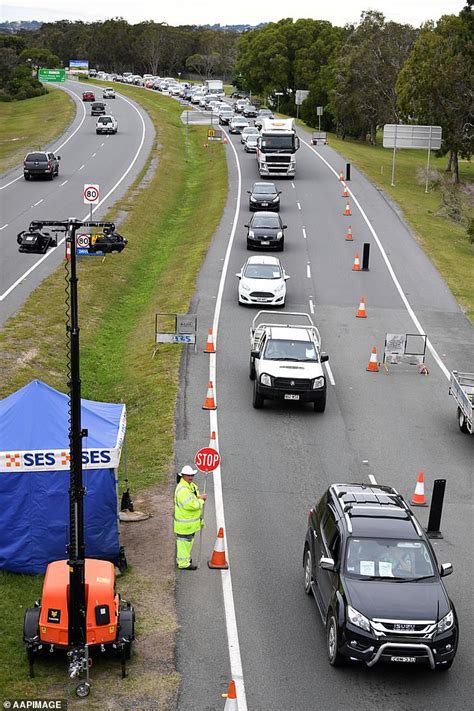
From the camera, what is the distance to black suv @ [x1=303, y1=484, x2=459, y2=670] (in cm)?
1199

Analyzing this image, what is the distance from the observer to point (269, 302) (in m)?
33.9

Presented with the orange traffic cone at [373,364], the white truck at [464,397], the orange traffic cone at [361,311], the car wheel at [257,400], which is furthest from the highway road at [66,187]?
the white truck at [464,397]

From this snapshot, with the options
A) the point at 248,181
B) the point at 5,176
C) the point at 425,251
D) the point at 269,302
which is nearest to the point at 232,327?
the point at 269,302

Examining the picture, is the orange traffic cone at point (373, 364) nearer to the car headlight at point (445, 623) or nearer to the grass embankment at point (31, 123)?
the car headlight at point (445, 623)

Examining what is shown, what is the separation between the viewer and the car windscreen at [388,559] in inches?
508

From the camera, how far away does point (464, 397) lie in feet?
73.2

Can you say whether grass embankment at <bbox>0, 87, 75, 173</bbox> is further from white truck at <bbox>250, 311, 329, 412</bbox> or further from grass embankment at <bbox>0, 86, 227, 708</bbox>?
white truck at <bbox>250, 311, 329, 412</bbox>

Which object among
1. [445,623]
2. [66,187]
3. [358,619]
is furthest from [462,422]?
[66,187]

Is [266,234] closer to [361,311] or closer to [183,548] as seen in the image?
[361,311]

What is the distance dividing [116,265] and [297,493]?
76.5ft

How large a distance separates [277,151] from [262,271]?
29860 mm

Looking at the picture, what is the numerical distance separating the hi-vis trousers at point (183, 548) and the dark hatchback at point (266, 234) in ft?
93.8

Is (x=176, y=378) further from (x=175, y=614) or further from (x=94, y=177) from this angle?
(x=94, y=177)

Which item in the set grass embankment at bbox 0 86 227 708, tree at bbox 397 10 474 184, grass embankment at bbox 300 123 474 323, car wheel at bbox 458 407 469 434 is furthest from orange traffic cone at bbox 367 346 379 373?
tree at bbox 397 10 474 184
